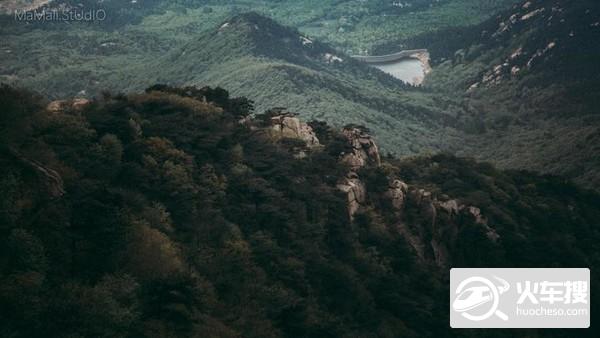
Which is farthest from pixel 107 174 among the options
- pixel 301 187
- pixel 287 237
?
pixel 301 187

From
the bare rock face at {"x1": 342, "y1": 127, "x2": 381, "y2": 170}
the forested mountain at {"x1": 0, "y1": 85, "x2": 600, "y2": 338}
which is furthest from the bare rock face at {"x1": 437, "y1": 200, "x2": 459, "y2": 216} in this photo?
the bare rock face at {"x1": 342, "y1": 127, "x2": 381, "y2": 170}

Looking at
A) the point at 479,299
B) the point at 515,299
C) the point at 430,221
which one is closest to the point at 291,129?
the point at 430,221

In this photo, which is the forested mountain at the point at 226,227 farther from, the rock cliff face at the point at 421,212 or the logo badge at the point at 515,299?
the logo badge at the point at 515,299

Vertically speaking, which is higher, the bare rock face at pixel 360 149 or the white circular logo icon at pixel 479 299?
the bare rock face at pixel 360 149

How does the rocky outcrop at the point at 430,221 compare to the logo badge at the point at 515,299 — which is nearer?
the logo badge at the point at 515,299

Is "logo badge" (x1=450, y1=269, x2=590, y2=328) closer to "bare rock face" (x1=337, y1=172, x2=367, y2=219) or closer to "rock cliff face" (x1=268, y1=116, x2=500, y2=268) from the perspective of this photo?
"bare rock face" (x1=337, y1=172, x2=367, y2=219)

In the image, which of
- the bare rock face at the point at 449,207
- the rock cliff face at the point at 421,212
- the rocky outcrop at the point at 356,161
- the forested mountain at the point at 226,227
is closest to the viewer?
the forested mountain at the point at 226,227

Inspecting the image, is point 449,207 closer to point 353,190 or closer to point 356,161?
point 356,161

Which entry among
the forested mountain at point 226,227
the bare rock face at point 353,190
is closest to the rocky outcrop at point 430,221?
the forested mountain at point 226,227
